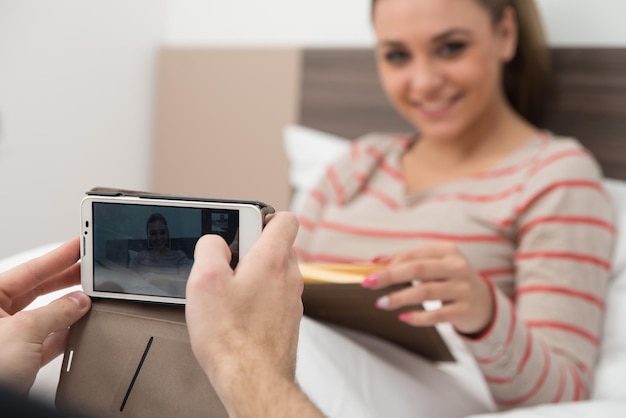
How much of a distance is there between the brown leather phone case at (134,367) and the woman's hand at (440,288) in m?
0.28

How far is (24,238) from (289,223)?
135cm

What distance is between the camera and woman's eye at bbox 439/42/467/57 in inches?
48.1


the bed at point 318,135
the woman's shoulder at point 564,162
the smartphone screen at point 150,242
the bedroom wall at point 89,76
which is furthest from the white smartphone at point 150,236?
the bedroom wall at point 89,76

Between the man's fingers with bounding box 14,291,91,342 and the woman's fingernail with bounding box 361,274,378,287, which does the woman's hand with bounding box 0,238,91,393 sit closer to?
the man's fingers with bounding box 14,291,91,342

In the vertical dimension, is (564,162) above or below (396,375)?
above

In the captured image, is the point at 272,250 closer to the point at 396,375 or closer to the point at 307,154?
the point at 396,375

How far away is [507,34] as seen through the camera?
129cm

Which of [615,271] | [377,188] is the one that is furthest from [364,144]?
[615,271]

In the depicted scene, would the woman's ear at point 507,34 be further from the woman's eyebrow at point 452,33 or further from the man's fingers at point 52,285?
the man's fingers at point 52,285

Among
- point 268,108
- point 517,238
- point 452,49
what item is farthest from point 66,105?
point 517,238

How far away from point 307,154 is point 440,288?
2.70 feet

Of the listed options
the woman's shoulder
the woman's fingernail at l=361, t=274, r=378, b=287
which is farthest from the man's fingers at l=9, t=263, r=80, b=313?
the woman's shoulder

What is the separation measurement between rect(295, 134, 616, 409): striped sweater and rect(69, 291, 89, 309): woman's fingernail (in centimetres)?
50

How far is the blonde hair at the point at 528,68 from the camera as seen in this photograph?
1331 millimetres
